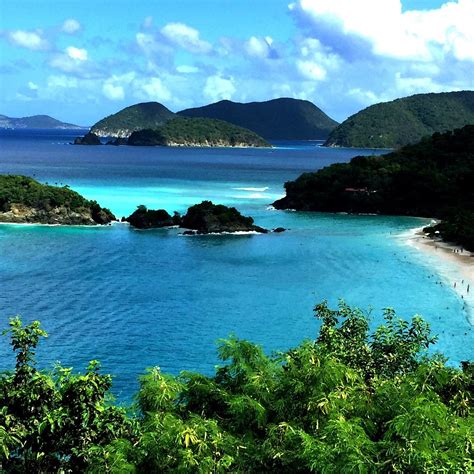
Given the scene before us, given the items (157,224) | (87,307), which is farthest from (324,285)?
(157,224)

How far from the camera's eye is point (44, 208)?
7244cm

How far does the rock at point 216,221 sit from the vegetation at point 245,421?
55.8 m

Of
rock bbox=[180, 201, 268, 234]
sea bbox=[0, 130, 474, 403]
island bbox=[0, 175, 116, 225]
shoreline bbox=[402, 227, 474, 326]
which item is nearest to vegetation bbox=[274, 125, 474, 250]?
sea bbox=[0, 130, 474, 403]

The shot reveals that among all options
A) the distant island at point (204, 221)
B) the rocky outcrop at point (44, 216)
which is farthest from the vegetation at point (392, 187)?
the rocky outcrop at point (44, 216)

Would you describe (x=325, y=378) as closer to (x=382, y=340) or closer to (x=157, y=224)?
(x=382, y=340)

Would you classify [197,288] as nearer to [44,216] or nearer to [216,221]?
[216,221]

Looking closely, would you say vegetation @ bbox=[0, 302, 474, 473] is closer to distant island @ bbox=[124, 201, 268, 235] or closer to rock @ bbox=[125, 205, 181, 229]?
distant island @ bbox=[124, 201, 268, 235]

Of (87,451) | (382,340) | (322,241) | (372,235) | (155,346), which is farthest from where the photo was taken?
(372,235)

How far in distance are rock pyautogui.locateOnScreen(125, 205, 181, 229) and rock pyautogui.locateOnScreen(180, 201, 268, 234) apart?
97.5 inches

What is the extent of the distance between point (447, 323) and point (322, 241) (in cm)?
2870

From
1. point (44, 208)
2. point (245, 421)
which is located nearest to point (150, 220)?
point (44, 208)

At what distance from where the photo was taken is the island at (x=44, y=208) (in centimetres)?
A: 7206

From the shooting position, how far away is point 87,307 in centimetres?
3894

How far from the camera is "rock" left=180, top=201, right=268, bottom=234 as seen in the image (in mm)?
70125
